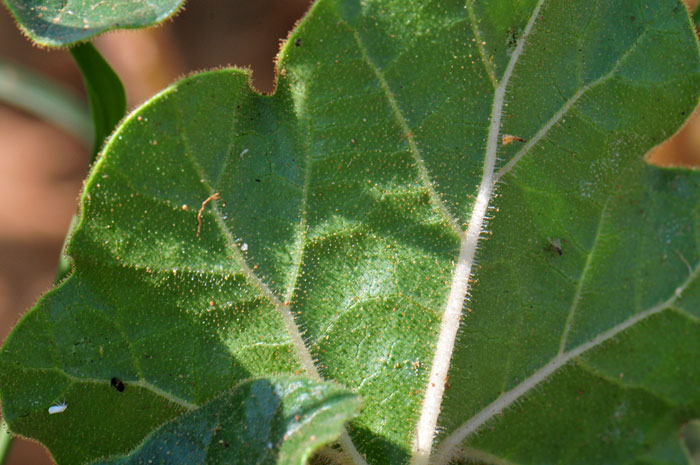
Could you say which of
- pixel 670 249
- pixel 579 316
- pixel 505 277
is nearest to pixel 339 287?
pixel 505 277

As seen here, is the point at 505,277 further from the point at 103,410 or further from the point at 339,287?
the point at 103,410

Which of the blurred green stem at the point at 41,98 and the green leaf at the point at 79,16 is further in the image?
the blurred green stem at the point at 41,98

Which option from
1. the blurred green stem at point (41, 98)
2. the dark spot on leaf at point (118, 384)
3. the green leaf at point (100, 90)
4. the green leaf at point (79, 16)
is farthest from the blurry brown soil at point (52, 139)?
the dark spot on leaf at point (118, 384)

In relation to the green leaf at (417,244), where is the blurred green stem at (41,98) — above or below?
above

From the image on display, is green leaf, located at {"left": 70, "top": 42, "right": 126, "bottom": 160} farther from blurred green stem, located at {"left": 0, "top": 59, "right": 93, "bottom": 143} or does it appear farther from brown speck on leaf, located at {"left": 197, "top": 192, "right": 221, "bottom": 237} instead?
blurred green stem, located at {"left": 0, "top": 59, "right": 93, "bottom": 143}

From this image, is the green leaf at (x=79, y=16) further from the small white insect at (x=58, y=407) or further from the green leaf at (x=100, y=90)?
the small white insect at (x=58, y=407)

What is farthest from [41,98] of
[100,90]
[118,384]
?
[118,384]
